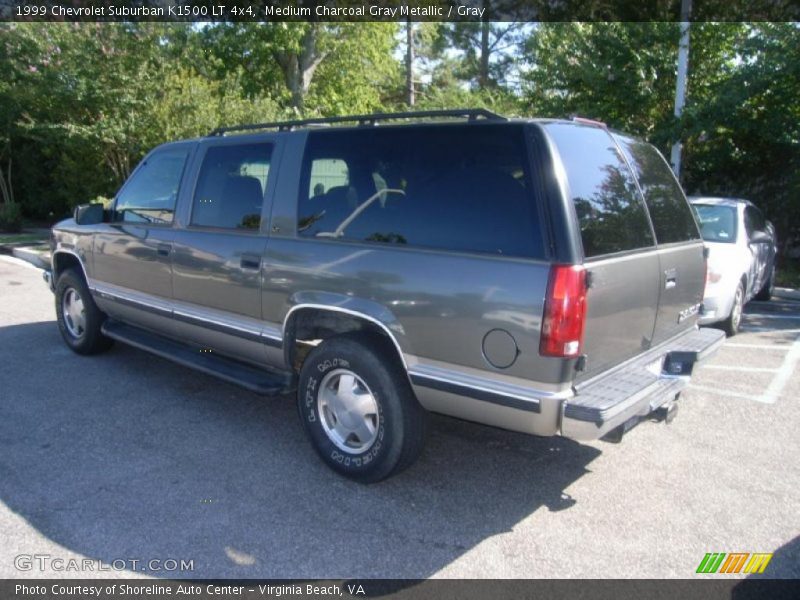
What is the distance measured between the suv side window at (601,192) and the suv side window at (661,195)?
0.51 ft

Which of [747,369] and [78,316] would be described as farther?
[78,316]

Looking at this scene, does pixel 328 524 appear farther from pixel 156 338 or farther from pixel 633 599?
pixel 156 338

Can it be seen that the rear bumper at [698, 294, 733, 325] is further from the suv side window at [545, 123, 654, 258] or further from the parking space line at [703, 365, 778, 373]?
the suv side window at [545, 123, 654, 258]

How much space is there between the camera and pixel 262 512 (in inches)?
136

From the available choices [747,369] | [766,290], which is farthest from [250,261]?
[766,290]

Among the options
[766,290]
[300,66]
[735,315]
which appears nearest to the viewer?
[735,315]

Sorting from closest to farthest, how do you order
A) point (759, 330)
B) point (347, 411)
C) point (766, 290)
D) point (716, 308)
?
point (347, 411) → point (716, 308) → point (759, 330) → point (766, 290)

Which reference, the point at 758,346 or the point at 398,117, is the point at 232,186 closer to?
the point at 398,117

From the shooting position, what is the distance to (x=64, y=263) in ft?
21.1

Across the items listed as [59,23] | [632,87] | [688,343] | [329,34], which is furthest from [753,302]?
[329,34]

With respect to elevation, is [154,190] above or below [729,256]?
above

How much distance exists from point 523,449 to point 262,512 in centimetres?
176

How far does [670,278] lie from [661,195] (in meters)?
0.59

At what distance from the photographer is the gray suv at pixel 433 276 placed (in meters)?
3.04
